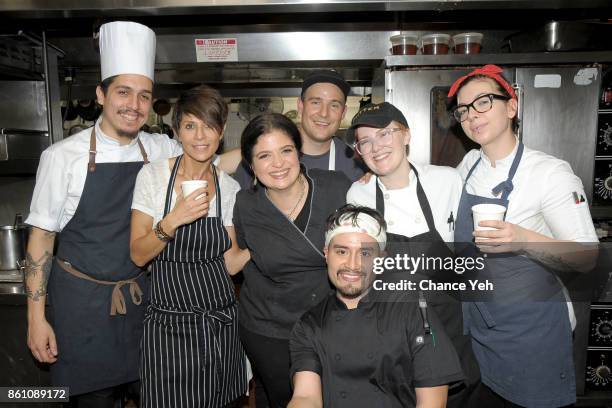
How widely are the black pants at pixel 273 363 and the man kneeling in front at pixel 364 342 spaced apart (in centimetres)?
22

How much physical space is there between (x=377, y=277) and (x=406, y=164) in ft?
1.56

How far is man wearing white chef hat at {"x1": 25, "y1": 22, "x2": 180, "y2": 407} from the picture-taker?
6.31 ft

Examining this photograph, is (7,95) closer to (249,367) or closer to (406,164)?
(249,367)

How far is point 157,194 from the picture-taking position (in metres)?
1.83

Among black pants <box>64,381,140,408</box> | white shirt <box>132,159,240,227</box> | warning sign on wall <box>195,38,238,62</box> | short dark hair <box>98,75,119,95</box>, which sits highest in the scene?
warning sign on wall <box>195,38,238,62</box>

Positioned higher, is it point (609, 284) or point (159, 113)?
point (159, 113)

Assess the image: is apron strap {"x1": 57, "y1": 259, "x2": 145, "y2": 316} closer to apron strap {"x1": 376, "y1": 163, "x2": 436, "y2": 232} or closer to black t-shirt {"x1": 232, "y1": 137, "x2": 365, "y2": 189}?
black t-shirt {"x1": 232, "y1": 137, "x2": 365, "y2": 189}

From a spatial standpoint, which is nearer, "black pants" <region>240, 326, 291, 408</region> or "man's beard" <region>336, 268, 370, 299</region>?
"man's beard" <region>336, 268, 370, 299</region>

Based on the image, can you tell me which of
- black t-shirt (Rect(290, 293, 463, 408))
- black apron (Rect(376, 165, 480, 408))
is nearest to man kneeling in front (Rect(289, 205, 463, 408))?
black t-shirt (Rect(290, 293, 463, 408))

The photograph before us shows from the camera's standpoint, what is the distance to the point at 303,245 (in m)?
1.81

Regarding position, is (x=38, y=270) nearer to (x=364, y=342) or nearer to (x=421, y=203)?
(x=364, y=342)

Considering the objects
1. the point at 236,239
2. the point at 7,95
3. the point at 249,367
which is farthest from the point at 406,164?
the point at 7,95

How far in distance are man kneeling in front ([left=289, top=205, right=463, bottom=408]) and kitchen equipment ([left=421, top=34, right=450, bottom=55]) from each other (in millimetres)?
1394

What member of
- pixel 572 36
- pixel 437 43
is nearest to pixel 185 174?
pixel 437 43
